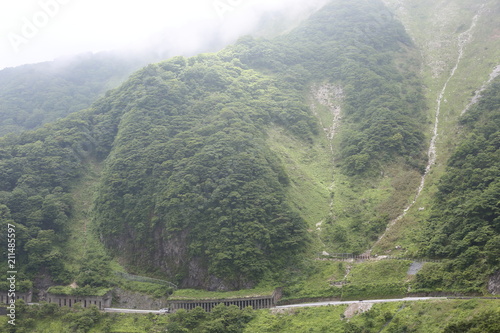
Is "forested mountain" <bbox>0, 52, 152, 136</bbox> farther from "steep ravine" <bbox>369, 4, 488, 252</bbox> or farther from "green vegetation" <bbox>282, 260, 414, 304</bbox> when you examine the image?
"steep ravine" <bbox>369, 4, 488, 252</bbox>

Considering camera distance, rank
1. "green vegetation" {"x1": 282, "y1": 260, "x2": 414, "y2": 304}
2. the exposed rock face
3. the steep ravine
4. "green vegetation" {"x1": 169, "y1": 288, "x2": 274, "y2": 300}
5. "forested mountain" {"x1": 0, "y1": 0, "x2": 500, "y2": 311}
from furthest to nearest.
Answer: the steep ravine → "forested mountain" {"x1": 0, "y1": 0, "x2": 500, "y2": 311} → "green vegetation" {"x1": 169, "y1": 288, "x2": 274, "y2": 300} → "green vegetation" {"x1": 282, "y1": 260, "x2": 414, "y2": 304} → the exposed rock face

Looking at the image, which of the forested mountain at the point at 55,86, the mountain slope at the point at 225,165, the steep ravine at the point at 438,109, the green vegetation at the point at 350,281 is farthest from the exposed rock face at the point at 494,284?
the forested mountain at the point at 55,86

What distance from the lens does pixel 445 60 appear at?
106 m

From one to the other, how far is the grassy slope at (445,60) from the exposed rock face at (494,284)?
13334 millimetres

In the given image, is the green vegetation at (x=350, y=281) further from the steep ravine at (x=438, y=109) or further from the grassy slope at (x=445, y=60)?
the steep ravine at (x=438, y=109)

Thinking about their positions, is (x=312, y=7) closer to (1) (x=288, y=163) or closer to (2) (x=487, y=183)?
(1) (x=288, y=163)

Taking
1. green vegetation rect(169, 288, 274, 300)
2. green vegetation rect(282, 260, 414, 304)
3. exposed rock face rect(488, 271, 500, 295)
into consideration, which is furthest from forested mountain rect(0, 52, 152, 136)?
exposed rock face rect(488, 271, 500, 295)

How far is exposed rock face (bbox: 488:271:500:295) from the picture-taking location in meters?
43.9

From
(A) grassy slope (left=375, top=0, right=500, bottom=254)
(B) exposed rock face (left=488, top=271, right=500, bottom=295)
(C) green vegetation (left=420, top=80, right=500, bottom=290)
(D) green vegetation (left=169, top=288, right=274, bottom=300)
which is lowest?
(D) green vegetation (left=169, top=288, right=274, bottom=300)

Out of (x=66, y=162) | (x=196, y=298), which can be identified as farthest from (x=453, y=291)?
(x=66, y=162)

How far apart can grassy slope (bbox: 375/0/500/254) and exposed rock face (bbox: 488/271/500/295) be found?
13.3 m

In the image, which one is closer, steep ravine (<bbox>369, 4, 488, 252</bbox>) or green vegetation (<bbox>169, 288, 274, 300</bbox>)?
green vegetation (<bbox>169, 288, 274, 300</bbox>)

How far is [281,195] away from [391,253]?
17.9 m

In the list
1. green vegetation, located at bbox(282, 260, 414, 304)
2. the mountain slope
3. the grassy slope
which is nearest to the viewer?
green vegetation, located at bbox(282, 260, 414, 304)
